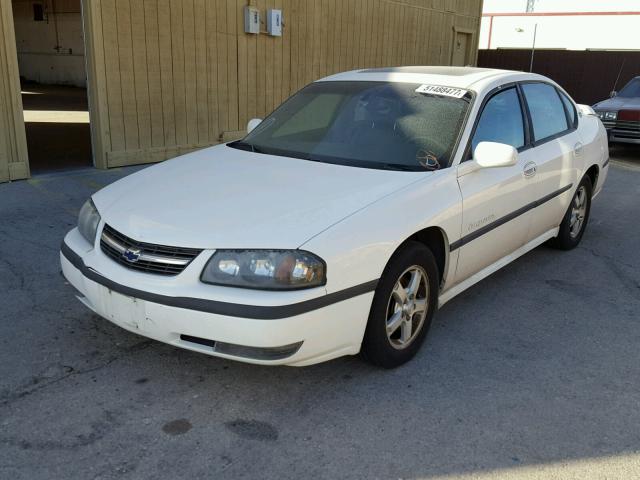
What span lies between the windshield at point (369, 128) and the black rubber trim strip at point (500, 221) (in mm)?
468

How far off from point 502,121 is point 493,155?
0.78m

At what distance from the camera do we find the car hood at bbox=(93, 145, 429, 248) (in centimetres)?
306

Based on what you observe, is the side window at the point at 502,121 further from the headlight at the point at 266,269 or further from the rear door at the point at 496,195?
the headlight at the point at 266,269

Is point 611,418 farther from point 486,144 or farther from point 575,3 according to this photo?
point 575,3

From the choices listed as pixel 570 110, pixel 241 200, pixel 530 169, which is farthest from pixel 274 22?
pixel 241 200

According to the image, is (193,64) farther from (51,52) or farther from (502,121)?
(51,52)

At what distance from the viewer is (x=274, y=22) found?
990 cm

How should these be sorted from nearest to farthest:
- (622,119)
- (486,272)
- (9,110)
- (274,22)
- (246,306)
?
1. (246,306)
2. (486,272)
3. (9,110)
4. (274,22)
5. (622,119)

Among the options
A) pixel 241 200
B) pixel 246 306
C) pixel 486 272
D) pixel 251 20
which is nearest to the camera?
pixel 246 306

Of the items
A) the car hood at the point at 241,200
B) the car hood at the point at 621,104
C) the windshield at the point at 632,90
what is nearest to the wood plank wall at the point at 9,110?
the car hood at the point at 241,200

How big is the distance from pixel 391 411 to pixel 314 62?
8.88 m

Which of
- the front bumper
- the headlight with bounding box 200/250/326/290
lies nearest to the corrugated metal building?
the front bumper

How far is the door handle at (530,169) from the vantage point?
4516 millimetres

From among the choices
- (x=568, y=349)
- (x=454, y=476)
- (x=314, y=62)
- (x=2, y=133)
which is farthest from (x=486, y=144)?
(x=314, y=62)
